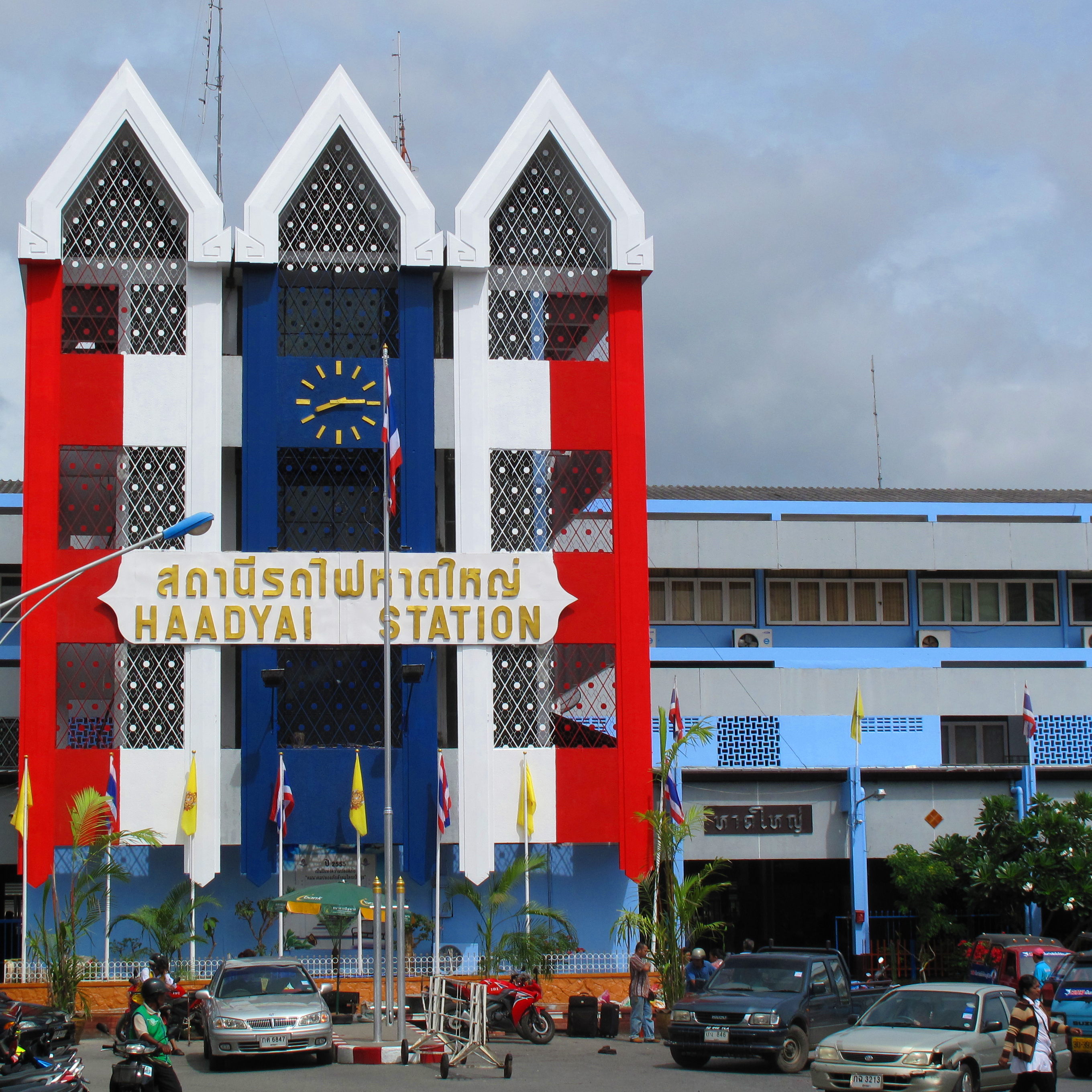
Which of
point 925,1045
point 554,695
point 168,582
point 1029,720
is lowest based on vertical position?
point 925,1045

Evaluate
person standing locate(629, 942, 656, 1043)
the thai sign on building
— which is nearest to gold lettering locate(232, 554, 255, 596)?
person standing locate(629, 942, 656, 1043)

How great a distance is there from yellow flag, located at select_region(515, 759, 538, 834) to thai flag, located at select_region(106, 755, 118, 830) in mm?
8034

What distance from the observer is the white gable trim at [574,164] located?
32.9m

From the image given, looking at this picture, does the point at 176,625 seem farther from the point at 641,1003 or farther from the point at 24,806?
the point at 641,1003

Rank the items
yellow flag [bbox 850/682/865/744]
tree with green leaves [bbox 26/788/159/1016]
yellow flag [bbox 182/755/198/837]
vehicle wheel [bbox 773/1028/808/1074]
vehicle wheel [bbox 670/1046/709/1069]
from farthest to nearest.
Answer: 1. yellow flag [bbox 850/682/865/744]
2. yellow flag [bbox 182/755/198/837]
3. tree with green leaves [bbox 26/788/159/1016]
4. vehicle wheel [bbox 670/1046/709/1069]
5. vehicle wheel [bbox 773/1028/808/1074]

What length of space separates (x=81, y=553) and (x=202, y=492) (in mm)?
2741

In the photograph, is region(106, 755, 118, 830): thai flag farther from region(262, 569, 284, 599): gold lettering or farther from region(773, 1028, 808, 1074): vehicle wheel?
region(773, 1028, 808, 1074): vehicle wheel

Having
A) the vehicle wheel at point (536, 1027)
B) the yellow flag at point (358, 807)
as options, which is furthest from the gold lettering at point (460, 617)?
the vehicle wheel at point (536, 1027)

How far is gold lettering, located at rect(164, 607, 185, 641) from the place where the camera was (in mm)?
30953

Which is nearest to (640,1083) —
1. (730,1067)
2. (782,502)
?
(730,1067)

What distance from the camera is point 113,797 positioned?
29.7 m

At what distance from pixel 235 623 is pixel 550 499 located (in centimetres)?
717

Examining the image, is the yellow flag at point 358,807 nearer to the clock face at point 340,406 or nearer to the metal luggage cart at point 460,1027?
the metal luggage cart at point 460,1027

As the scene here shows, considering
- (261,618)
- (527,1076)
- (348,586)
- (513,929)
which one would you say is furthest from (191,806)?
(527,1076)
